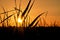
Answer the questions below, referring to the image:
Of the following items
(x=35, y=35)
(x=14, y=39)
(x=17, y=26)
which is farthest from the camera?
(x=17, y=26)

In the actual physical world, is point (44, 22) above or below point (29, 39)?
above

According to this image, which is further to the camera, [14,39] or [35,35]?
[35,35]

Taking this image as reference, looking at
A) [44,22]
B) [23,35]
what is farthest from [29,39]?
[44,22]

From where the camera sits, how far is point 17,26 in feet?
8.20

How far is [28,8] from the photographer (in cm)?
217

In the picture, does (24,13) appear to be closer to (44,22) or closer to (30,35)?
(30,35)

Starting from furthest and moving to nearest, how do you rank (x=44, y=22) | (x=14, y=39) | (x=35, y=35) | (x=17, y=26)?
1. (x=44, y=22)
2. (x=17, y=26)
3. (x=35, y=35)
4. (x=14, y=39)

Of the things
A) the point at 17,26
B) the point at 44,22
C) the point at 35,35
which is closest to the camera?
the point at 35,35

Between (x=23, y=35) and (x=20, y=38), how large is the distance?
0.19ft

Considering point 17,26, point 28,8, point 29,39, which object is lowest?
point 29,39

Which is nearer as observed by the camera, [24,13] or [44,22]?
[24,13]

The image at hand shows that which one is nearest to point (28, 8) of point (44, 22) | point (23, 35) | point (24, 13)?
point (24, 13)

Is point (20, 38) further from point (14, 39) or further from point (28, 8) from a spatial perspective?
point (28, 8)

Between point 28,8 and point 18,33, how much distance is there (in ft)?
1.12
